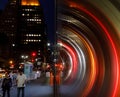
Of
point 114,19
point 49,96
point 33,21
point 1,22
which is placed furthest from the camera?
point 1,22

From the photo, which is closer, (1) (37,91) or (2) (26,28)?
(1) (37,91)

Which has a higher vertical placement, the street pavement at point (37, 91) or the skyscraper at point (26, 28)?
the skyscraper at point (26, 28)

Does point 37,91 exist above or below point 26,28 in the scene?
below

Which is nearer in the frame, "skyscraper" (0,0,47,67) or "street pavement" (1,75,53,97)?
"street pavement" (1,75,53,97)

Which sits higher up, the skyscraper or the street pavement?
the skyscraper

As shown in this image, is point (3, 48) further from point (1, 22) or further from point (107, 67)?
point (107, 67)

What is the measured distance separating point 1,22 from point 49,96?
15030 cm

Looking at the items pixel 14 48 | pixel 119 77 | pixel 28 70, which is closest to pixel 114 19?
pixel 119 77

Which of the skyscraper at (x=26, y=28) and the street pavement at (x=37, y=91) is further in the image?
the skyscraper at (x=26, y=28)

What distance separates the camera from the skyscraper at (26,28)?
131 m

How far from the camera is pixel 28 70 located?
144ft

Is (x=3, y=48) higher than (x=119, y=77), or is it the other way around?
(x=3, y=48)

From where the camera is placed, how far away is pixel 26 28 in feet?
483

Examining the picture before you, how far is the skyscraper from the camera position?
13100cm
